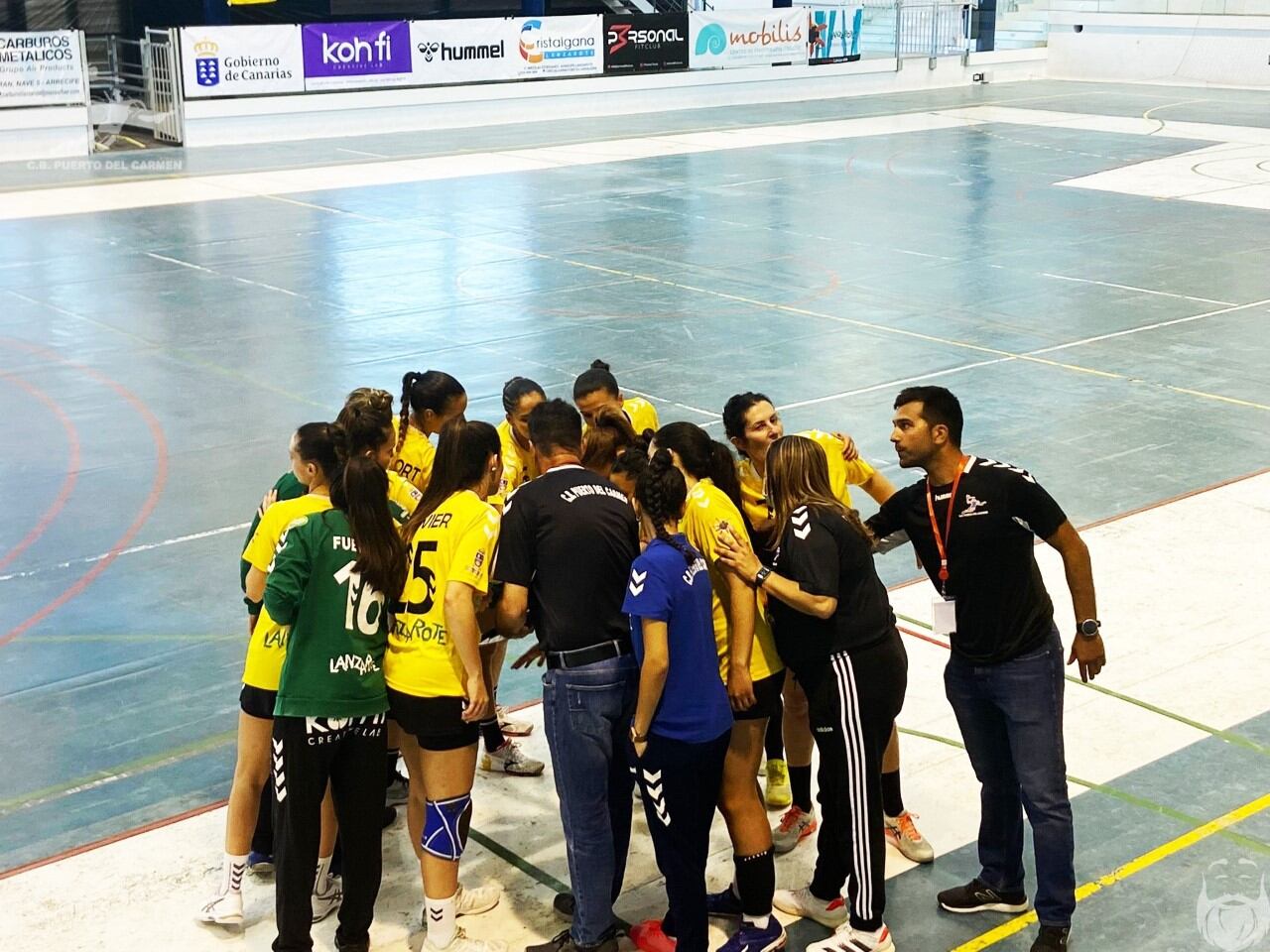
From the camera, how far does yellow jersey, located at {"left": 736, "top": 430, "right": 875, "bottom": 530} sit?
5.93 metres

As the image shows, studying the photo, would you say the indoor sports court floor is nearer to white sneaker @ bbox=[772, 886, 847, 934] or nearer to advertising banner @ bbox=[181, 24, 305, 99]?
white sneaker @ bbox=[772, 886, 847, 934]

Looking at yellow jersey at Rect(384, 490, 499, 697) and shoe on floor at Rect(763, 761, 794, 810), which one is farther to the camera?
shoe on floor at Rect(763, 761, 794, 810)

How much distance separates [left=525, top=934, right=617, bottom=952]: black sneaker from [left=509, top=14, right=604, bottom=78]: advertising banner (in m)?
32.0

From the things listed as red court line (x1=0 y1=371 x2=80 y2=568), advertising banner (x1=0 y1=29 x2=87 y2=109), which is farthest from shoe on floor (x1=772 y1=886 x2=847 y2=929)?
advertising banner (x1=0 y1=29 x2=87 y2=109)

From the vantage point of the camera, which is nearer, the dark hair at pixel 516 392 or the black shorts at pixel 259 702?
the black shorts at pixel 259 702

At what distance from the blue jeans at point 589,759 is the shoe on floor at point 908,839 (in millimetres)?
1396

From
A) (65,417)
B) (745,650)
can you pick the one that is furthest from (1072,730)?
(65,417)

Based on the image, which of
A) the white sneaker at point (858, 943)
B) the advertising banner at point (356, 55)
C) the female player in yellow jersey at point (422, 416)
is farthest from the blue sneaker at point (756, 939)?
the advertising banner at point (356, 55)

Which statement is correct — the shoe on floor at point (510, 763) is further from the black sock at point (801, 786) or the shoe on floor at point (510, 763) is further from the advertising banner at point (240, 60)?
the advertising banner at point (240, 60)

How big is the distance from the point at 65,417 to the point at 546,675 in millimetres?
9318

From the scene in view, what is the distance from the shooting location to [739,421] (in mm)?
6289

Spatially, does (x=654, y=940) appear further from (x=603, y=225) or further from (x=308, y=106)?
(x=308, y=106)

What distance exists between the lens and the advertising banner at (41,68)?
28.7 metres

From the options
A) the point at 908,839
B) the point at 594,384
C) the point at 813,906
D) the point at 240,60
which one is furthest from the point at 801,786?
the point at 240,60
